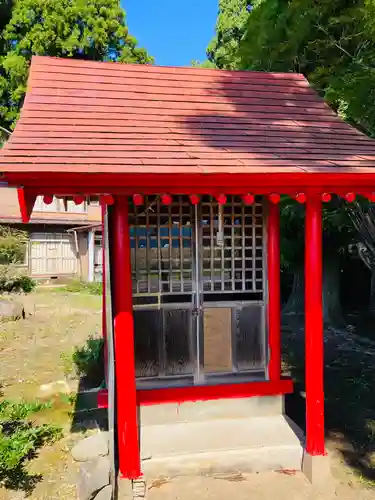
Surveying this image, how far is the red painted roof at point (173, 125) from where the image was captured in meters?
3.87

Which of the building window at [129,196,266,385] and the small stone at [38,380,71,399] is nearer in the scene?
the building window at [129,196,266,385]

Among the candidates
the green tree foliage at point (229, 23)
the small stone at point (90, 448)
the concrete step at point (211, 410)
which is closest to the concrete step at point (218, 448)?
the concrete step at point (211, 410)

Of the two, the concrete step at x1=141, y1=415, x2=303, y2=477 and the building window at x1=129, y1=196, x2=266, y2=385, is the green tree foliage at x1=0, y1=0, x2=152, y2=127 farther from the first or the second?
the concrete step at x1=141, y1=415, x2=303, y2=477

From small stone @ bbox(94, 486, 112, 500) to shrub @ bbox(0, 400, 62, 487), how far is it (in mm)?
1138

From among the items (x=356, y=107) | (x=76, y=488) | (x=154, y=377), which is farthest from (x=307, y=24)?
(x=76, y=488)

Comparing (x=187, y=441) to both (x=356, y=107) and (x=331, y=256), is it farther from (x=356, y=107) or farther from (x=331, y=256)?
(x=331, y=256)

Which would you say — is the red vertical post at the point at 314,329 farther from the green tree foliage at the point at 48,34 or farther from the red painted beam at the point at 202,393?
the green tree foliage at the point at 48,34

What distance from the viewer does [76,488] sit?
4.46m

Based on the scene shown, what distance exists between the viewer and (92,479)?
416 centimetres

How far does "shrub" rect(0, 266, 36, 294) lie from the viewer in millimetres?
14562

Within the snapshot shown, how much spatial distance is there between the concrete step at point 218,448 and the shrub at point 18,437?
4.63 ft

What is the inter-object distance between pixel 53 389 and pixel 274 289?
435 cm

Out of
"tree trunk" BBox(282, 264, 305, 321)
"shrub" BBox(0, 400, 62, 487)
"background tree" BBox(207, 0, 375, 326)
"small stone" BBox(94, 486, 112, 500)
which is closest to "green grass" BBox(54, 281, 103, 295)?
"tree trunk" BBox(282, 264, 305, 321)

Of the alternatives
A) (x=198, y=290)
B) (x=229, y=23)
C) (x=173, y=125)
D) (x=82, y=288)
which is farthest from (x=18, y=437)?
(x=229, y=23)
